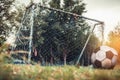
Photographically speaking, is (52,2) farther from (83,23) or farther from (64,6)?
(83,23)

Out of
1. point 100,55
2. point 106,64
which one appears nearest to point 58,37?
point 100,55

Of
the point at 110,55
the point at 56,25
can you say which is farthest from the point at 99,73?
the point at 56,25

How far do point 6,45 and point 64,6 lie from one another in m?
33.6

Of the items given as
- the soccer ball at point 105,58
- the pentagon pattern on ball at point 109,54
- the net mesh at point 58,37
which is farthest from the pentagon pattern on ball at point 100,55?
the net mesh at point 58,37

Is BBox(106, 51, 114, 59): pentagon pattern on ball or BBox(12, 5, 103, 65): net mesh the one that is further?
BBox(12, 5, 103, 65): net mesh

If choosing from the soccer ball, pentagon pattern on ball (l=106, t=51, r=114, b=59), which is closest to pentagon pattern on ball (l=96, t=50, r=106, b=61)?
the soccer ball

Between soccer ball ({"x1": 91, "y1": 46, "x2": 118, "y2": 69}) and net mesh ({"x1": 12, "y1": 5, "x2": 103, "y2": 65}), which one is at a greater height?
soccer ball ({"x1": 91, "y1": 46, "x2": 118, "y2": 69})

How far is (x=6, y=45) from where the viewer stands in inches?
155

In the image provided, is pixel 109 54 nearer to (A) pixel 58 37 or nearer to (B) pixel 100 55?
(B) pixel 100 55

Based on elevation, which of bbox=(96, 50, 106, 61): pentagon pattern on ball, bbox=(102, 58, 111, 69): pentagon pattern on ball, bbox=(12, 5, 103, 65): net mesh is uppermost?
bbox=(96, 50, 106, 61): pentagon pattern on ball

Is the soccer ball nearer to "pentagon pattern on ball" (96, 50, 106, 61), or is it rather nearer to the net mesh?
"pentagon pattern on ball" (96, 50, 106, 61)

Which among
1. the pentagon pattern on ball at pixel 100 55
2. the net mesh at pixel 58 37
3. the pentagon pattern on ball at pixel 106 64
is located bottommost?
the net mesh at pixel 58 37

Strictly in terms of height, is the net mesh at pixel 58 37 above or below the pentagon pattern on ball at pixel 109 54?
below

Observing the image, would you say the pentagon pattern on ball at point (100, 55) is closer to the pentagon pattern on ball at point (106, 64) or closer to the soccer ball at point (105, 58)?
the soccer ball at point (105, 58)
